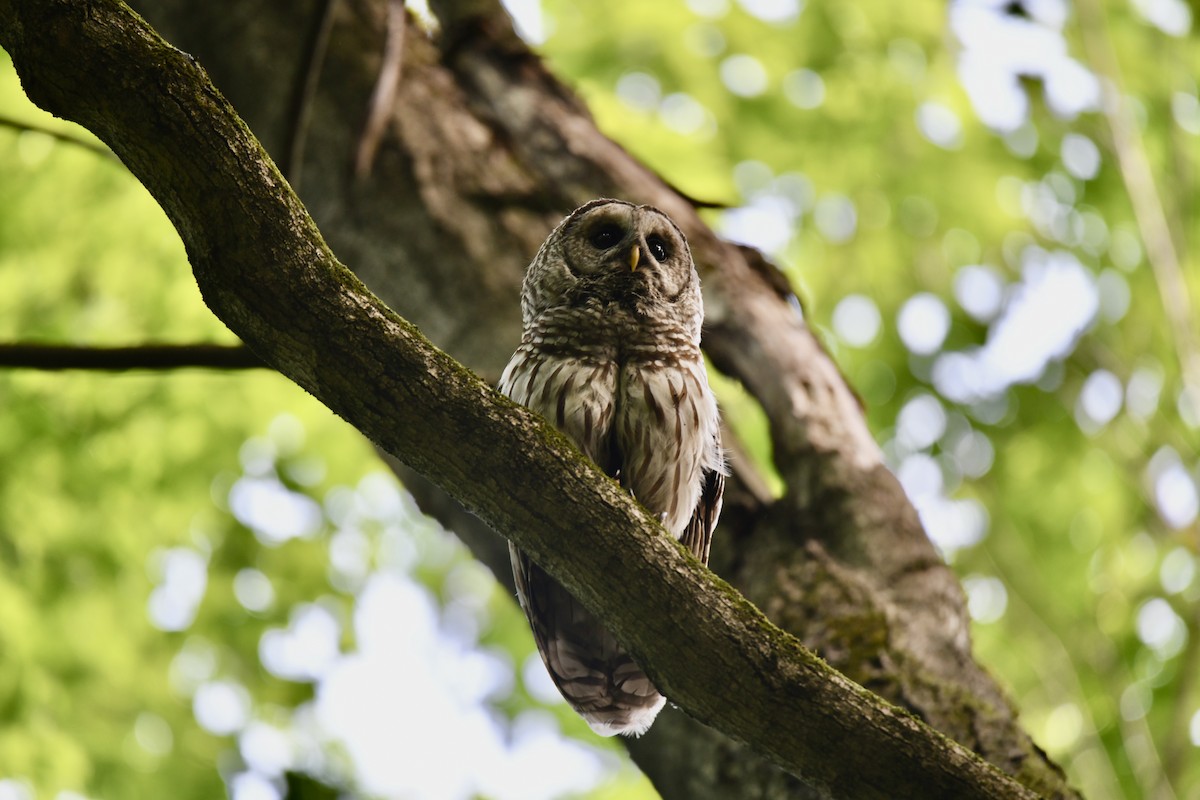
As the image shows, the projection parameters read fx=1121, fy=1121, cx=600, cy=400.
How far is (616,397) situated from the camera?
2.89m

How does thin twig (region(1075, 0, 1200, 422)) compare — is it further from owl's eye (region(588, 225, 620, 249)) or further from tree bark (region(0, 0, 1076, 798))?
owl's eye (region(588, 225, 620, 249))

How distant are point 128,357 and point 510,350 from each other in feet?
3.39

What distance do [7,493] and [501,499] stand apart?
3282 mm

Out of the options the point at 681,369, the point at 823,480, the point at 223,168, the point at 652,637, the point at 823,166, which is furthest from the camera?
the point at 823,166

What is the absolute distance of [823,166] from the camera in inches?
225

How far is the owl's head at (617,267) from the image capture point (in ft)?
10.00

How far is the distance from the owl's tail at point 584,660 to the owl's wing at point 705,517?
0.39 m

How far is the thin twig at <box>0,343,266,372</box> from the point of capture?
2.72m

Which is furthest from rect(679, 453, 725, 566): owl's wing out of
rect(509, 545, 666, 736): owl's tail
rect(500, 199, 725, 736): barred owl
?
rect(509, 545, 666, 736): owl's tail

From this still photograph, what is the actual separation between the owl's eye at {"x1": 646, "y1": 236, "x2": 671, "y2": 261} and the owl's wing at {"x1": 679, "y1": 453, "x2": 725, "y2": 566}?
64 cm

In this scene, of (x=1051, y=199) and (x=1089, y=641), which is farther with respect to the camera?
(x=1051, y=199)

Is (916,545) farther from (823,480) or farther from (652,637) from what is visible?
(652,637)

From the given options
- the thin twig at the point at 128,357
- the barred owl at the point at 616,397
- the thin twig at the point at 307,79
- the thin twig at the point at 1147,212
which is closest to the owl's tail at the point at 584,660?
the barred owl at the point at 616,397

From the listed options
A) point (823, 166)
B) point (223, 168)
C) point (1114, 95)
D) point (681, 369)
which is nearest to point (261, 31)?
point (681, 369)
